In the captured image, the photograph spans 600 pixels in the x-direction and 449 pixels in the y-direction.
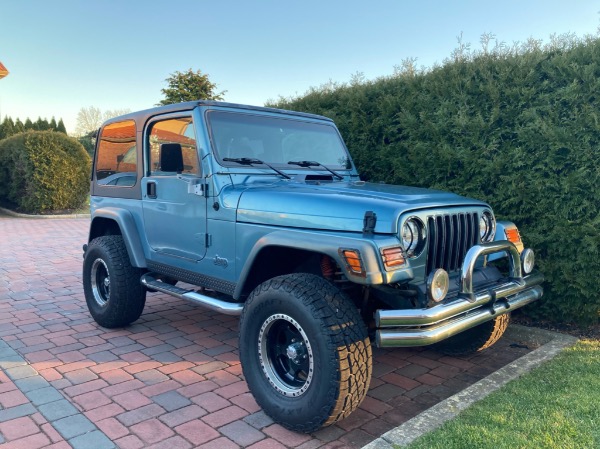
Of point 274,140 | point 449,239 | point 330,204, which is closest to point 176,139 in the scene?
point 274,140

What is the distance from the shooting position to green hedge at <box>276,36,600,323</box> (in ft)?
13.2

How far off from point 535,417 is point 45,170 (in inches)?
594

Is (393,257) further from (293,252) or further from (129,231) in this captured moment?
(129,231)

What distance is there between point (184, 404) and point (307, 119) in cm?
260

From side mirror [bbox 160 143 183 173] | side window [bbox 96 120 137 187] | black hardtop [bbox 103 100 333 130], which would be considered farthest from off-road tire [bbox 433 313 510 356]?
side window [bbox 96 120 137 187]

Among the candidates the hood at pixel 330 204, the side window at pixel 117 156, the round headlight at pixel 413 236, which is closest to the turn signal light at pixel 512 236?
the hood at pixel 330 204

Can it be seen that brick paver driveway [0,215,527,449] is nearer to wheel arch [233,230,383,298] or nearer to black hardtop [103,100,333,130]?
wheel arch [233,230,383,298]

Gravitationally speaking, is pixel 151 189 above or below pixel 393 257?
above

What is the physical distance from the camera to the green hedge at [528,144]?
4.01 meters

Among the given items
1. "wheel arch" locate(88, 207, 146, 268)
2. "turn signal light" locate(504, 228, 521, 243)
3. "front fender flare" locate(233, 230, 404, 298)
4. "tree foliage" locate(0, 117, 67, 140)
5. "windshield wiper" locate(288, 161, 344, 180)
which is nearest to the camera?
"front fender flare" locate(233, 230, 404, 298)

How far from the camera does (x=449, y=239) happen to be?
9.94ft

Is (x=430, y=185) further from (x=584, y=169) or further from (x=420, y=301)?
(x=420, y=301)

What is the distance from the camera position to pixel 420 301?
107 inches

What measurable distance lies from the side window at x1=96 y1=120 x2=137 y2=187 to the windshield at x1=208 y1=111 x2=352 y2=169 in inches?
44.6
